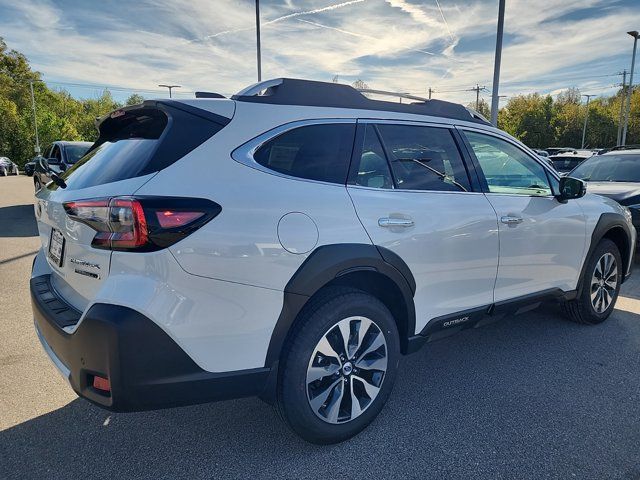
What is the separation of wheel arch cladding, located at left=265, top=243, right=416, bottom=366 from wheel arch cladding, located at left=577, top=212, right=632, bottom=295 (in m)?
2.24

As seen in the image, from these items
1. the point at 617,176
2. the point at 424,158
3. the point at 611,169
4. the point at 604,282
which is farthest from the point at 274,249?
the point at 611,169

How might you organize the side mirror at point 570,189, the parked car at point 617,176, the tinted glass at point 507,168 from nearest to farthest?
the tinted glass at point 507,168
the side mirror at point 570,189
the parked car at point 617,176

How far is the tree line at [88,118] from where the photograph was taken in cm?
4678

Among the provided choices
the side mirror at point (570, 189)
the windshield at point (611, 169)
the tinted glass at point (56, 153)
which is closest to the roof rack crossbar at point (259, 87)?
the side mirror at point (570, 189)

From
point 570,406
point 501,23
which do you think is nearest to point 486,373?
point 570,406

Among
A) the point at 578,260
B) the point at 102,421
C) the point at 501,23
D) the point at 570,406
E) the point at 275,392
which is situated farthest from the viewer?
the point at 501,23

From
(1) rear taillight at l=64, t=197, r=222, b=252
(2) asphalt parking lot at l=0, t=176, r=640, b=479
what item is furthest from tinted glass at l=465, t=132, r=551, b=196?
(1) rear taillight at l=64, t=197, r=222, b=252

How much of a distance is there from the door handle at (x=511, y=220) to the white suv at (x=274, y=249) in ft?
0.08

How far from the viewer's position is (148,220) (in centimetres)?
196

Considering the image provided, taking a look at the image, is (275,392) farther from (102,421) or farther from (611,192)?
(611,192)

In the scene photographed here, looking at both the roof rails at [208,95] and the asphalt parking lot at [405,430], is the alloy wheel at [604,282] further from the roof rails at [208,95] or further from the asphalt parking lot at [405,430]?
the roof rails at [208,95]

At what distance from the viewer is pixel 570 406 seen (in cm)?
302

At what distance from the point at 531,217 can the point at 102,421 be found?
316 cm

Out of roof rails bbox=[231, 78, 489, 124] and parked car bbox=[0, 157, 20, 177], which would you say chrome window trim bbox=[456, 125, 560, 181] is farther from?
parked car bbox=[0, 157, 20, 177]
